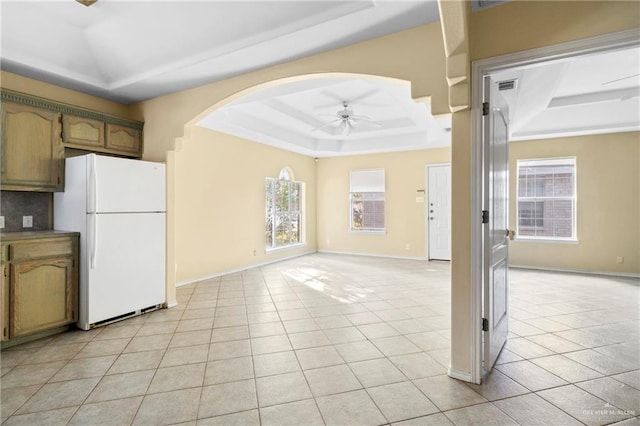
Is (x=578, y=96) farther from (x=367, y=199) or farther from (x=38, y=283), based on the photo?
(x=38, y=283)

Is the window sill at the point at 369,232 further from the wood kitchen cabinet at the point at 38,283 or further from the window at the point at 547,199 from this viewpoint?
the wood kitchen cabinet at the point at 38,283

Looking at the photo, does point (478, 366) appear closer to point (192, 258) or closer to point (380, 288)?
point (380, 288)

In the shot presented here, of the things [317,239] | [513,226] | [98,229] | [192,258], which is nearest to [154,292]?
[98,229]

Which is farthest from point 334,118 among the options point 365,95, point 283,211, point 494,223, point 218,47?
point 494,223

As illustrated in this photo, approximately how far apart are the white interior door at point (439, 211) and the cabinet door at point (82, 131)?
6.07 m

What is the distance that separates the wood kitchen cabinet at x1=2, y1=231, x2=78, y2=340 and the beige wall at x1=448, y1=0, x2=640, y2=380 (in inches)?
140

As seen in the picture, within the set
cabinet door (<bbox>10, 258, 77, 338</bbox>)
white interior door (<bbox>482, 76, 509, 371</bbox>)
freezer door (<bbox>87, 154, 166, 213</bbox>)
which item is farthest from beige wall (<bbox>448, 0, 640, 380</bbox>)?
cabinet door (<bbox>10, 258, 77, 338</bbox>)

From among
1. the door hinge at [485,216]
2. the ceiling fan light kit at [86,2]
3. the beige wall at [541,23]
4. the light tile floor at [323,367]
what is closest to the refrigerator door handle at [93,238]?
the light tile floor at [323,367]

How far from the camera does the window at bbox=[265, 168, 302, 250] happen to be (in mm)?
6938

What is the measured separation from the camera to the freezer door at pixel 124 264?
3186 millimetres

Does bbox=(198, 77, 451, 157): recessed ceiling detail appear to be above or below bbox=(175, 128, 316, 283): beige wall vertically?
above

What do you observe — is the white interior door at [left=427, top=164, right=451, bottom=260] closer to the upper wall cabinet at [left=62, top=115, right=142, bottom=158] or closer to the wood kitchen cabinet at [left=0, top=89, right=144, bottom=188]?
the upper wall cabinet at [left=62, top=115, right=142, bottom=158]

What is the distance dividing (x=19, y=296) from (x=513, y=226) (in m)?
7.50

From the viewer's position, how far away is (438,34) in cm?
236
